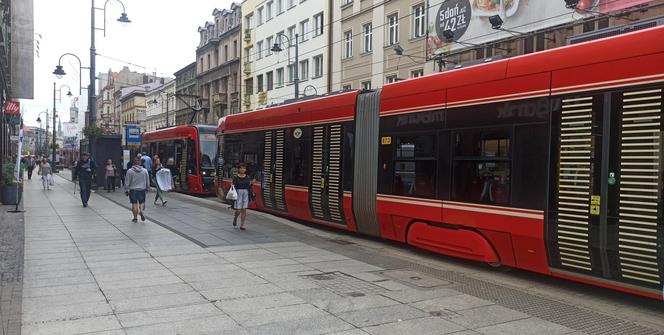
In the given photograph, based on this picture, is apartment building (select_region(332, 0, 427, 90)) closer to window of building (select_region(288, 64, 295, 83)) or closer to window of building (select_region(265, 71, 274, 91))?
window of building (select_region(288, 64, 295, 83))

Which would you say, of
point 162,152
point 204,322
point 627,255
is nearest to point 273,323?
point 204,322

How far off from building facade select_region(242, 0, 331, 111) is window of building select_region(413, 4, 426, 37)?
7445 millimetres

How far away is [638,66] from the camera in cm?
558

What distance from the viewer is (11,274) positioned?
695 centimetres

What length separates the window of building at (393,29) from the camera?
2780cm

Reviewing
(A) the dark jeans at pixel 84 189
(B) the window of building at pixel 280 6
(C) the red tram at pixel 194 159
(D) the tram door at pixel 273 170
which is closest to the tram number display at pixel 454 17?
(C) the red tram at pixel 194 159

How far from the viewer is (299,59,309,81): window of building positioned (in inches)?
1458

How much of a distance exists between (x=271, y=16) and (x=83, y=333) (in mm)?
41426

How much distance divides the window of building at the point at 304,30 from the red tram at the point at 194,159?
16.1 metres

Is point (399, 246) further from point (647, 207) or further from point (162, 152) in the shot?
point (162, 152)

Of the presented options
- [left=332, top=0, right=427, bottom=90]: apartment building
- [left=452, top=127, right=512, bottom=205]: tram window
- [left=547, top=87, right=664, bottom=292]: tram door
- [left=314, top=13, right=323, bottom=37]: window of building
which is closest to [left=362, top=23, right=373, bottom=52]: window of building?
[left=332, top=0, right=427, bottom=90]: apartment building

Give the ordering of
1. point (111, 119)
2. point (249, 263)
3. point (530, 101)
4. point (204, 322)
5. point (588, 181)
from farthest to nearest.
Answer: point (111, 119) → point (249, 263) → point (530, 101) → point (588, 181) → point (204, 322)

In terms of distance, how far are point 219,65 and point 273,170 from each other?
42.4 meters

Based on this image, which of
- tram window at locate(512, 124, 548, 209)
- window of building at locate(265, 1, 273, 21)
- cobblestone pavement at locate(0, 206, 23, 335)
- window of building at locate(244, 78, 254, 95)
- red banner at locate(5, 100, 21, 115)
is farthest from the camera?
window of building at locate(244, 78, 254, 95)
